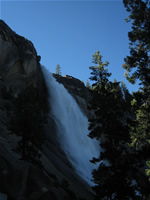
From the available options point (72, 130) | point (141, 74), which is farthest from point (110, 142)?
point (72, 130)

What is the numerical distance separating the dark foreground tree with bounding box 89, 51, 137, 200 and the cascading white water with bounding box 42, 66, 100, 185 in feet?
37.2

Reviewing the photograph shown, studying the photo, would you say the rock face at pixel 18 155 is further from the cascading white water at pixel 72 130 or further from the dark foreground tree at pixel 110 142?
the dark foreground tree at pixel 110 142

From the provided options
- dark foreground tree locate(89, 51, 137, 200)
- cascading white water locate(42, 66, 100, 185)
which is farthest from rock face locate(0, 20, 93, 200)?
dark foreground tree locate(89, 51, 137, 200)

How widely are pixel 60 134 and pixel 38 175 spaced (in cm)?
1875

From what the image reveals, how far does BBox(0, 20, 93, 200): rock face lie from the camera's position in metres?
11.5

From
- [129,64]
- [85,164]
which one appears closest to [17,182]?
[129,64]

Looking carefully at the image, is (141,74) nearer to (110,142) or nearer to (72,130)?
(110,142)

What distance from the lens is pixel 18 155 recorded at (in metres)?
15.7

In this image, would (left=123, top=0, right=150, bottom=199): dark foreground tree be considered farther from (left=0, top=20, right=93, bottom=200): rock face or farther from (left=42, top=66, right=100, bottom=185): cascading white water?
(left=42, top=66, right=100, bottom=185): cascading white water

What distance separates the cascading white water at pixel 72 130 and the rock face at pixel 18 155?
5.86 ft

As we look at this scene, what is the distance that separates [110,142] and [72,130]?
1970 cm

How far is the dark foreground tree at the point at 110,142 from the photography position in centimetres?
1372

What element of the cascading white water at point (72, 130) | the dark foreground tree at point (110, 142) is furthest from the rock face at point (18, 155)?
the dark foreground tree at point (110, 142)

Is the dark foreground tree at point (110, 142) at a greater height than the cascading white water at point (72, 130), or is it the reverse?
the cascading white water at point (72, 130)
